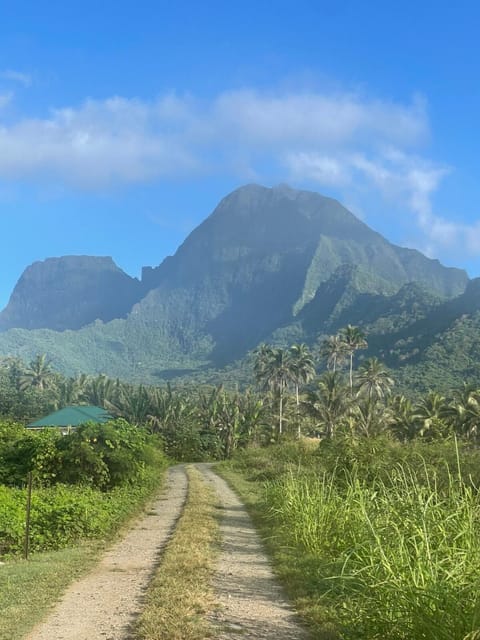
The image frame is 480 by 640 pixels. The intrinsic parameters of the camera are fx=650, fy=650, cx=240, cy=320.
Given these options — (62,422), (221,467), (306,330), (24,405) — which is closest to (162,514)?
(221,467)

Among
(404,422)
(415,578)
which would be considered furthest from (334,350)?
(415,578)

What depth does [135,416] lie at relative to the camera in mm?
55062

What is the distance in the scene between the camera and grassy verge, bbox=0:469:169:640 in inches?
253

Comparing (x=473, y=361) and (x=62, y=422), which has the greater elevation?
(x=473, y=361)

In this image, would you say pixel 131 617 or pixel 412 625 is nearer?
pixel 412 625

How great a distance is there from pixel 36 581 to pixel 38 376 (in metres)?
78.8

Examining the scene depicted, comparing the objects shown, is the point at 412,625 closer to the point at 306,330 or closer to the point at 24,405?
the point at 24,405

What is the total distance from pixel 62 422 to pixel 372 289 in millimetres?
141258

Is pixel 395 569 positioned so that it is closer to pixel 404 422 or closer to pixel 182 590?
pixel 182 590

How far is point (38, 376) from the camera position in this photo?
83312mm

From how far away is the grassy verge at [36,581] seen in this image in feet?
21.1

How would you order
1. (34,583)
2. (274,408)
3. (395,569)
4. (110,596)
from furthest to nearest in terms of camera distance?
(274,408) < (34,583) < (110,596) < (395,569)

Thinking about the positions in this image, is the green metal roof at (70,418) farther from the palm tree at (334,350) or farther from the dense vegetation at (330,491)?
the palm tree at (334,350)

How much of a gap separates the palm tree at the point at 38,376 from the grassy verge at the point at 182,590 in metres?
72.4
